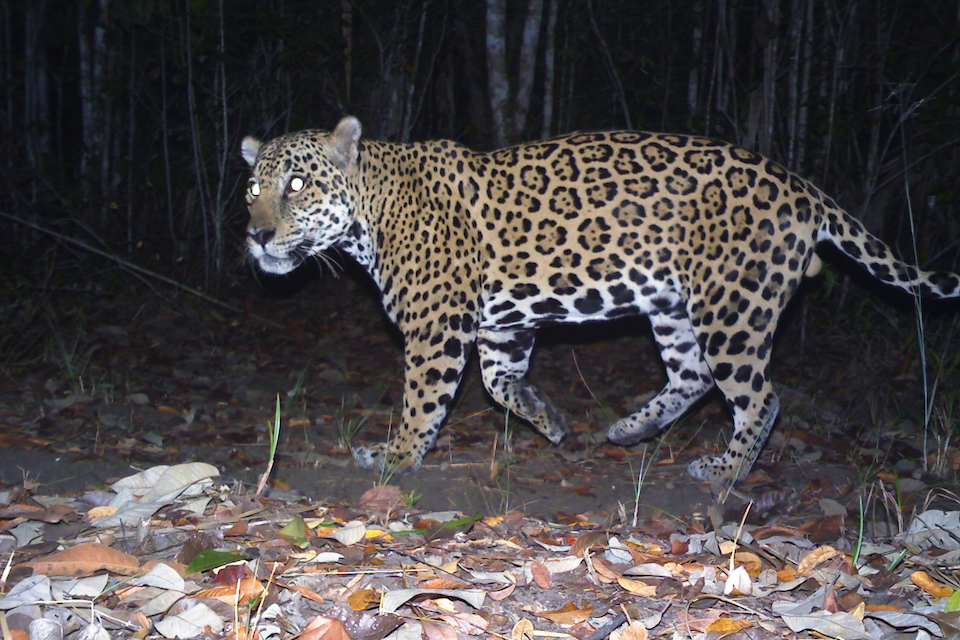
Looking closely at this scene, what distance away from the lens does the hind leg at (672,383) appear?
17.7 feet

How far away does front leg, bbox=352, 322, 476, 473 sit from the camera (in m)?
4.71

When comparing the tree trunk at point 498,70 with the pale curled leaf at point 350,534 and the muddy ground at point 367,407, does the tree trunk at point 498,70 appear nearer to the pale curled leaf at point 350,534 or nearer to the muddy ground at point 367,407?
the muddy ground at point 367,407

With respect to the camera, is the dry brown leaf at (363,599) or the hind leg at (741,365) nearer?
the dry brown leaf at (363,599)

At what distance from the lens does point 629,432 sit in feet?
17.6

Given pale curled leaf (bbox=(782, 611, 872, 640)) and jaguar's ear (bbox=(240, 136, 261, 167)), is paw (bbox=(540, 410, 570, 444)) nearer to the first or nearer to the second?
jaguar's ear (bbox=(240, 136, 261, 167))

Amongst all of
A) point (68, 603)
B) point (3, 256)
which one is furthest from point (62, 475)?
point (3, 256)

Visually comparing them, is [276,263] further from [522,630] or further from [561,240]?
[522,630]

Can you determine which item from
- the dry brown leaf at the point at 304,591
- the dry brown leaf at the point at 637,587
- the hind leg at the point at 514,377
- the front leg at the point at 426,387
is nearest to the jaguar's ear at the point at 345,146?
the front leg at the point at 426,387

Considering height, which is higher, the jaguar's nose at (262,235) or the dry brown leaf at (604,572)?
the jaguar's nose at (262,235)

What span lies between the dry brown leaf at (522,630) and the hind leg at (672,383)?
2.99 meters

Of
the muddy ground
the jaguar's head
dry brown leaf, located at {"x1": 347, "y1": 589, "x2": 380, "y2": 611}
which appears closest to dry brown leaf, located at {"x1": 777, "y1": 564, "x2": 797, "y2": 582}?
the muddy ground

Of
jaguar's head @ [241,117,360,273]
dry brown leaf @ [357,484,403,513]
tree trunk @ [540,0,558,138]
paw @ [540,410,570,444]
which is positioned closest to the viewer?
dry brown leaf @ [357,484,403,513]

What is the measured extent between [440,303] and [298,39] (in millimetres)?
4623

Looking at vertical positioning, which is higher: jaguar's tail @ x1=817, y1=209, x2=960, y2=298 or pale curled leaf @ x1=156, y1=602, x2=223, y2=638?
jaguar's tail @ x1=817, y1=209, x2=960, y2=298
